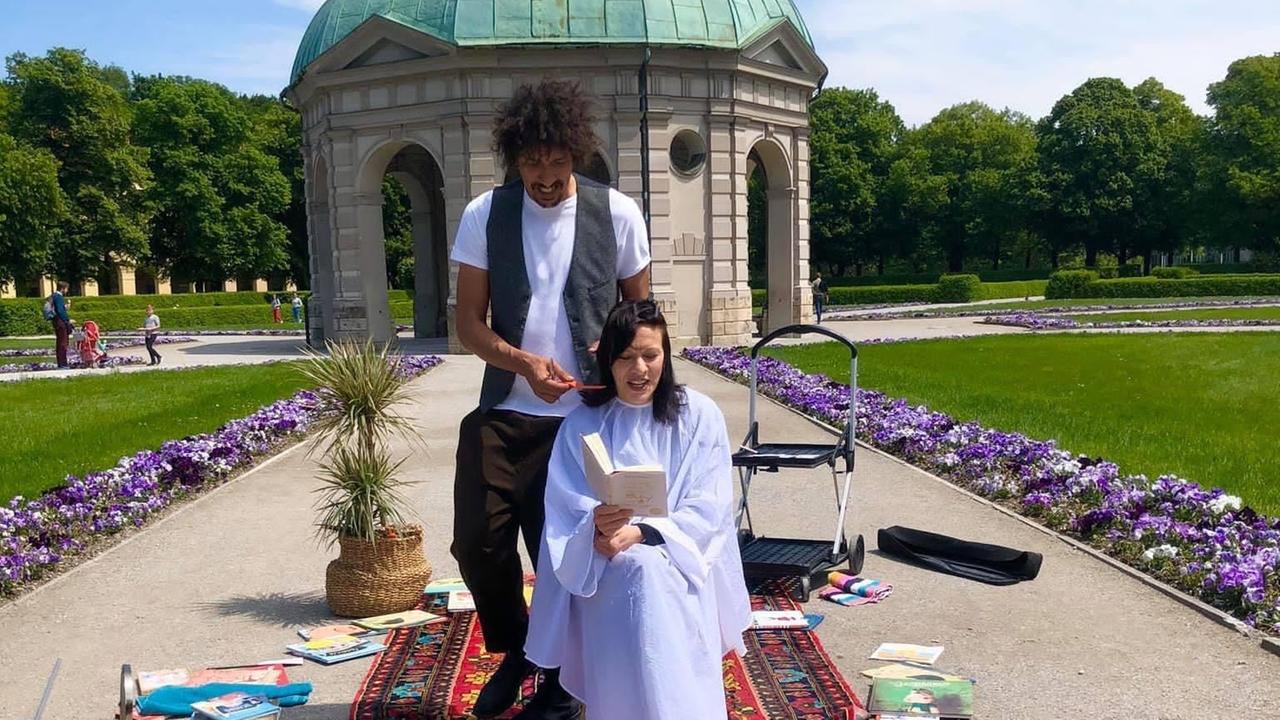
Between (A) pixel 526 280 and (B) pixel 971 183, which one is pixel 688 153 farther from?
(B) pixel 971 183

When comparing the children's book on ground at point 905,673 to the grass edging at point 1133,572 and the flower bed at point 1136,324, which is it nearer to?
the grass edging at point 1133,572

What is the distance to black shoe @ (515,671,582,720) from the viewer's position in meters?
4.28

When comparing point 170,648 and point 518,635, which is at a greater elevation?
point 518,635

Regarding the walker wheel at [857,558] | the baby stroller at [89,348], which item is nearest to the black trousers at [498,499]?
the walker wheel at [857,558]

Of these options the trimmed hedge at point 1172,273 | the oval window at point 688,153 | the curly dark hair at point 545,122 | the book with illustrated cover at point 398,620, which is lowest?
the book with illustrated cover at point 398,620

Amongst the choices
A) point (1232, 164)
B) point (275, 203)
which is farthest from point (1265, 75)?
point (275, 203)

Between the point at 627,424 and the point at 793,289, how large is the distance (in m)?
23.0

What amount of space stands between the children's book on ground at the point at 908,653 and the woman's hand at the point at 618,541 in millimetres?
2017

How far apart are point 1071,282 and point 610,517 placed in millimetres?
46498

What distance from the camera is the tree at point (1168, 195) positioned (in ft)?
193

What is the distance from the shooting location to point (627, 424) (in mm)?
4277

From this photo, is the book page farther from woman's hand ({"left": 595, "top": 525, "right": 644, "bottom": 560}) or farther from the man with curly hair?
the man with curly hair

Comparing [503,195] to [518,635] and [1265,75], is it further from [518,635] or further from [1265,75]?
[1265,75]

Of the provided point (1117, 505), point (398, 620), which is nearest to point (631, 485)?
point (398, 620)
